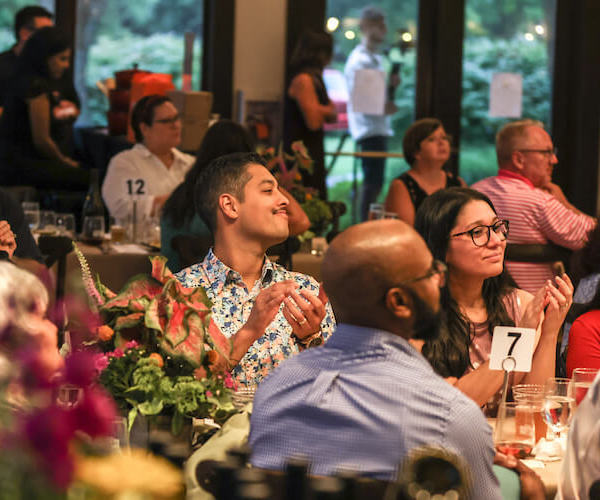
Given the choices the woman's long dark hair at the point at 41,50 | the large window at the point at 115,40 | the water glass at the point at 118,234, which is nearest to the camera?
the water glass at the point at 118,234

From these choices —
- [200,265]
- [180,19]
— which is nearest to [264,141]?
[180,19]

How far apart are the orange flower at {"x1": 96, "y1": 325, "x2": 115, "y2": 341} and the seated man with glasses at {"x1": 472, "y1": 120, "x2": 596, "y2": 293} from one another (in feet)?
11.0

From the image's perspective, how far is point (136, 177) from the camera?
19.9 ft

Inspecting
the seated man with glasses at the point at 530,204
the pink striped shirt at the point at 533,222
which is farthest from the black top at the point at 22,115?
the pink striped shirt at the point at 533,222

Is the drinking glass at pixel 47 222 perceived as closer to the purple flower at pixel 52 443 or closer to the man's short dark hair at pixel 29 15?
the man's short dark hair at pixel 29 15

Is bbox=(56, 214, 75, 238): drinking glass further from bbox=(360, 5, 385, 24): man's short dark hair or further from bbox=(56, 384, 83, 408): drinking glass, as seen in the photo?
bbox=(360, 5, 385, 24): man's short dark hair

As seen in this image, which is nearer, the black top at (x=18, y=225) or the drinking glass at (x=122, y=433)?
the drinking glass at (x=122, y=433)

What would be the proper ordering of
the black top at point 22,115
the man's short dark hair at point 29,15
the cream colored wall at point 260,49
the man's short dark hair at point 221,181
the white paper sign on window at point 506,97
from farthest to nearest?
the white paper sign on window at point 506,97 < the cream colored wall at point 260,49 < the man's short dark hair at point 29,15 < the black top at point 22,115 < the man's short dark hair at point 221,181

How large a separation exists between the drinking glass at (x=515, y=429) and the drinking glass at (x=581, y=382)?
0.18 meters

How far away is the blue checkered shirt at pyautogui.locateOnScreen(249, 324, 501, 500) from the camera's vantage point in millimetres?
1761

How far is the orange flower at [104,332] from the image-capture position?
2.14 meters

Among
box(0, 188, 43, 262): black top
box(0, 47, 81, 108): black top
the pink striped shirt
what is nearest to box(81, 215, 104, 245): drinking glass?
box(0, 188, 43, 262): black top

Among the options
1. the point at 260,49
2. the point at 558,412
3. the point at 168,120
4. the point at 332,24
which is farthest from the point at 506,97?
the point at 558,412

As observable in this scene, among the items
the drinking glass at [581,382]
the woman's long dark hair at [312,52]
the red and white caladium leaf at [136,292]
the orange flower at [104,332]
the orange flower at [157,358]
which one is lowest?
the drinking glass at [581,382]
